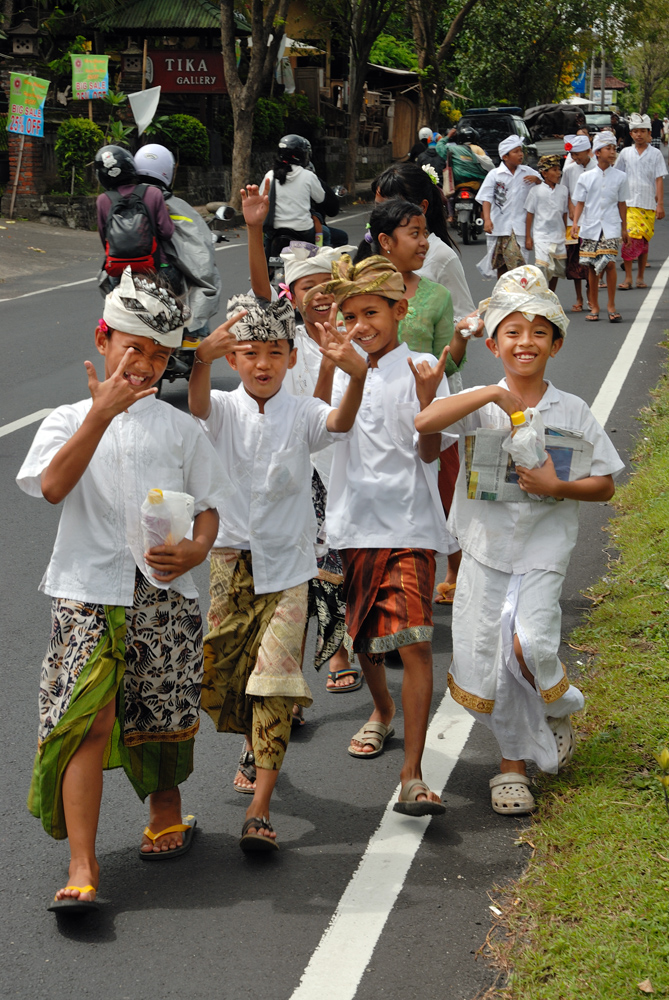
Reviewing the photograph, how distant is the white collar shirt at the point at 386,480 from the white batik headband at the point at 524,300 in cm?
34

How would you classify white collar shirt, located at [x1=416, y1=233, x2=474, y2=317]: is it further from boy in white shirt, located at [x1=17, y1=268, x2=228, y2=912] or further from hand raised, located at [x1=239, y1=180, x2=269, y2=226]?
boy in white shirt, located at [x1=17, y1=268, x2=228, y2=912]

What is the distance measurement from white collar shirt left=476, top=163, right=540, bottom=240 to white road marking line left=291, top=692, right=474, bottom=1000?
963 centimetres

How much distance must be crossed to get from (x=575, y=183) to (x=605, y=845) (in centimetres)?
1206

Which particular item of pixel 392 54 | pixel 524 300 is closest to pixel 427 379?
pixel 524 300

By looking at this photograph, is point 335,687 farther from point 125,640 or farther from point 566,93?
point 566,93

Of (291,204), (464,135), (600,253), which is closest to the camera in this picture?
(291,204)

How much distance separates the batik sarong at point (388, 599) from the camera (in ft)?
12.8

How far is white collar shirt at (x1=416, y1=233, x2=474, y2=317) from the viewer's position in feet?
17.7

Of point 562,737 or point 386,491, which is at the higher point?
point 386,491

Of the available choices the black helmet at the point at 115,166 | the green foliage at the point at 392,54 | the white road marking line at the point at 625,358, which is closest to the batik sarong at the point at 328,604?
the black helmet at the point at 115,166

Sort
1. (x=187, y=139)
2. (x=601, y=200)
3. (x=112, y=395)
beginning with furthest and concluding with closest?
(x=187, y=139)
(x=601, y=200)
(x=112, y=395)

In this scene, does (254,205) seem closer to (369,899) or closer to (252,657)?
(252,657)

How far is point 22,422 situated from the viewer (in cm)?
903

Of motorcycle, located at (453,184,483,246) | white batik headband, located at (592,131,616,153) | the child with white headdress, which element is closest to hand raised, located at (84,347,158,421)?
the child with white headdress
